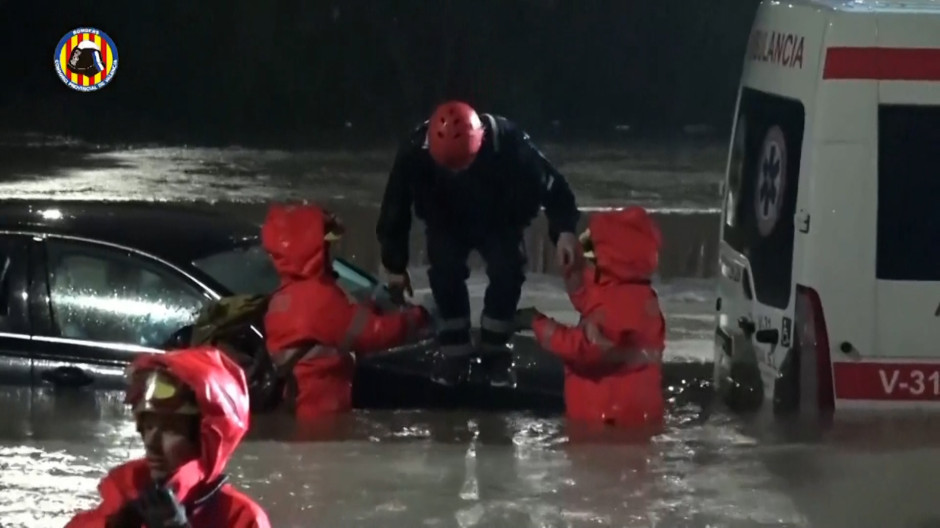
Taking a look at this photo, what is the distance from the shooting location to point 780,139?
603 cm

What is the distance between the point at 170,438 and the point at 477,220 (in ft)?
13.2

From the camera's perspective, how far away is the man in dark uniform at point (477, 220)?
704cm

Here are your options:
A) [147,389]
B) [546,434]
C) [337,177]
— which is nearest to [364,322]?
[546,434]

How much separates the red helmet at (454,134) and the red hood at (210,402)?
344 centimetres

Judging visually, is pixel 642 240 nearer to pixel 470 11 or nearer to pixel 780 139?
pixel 780 139

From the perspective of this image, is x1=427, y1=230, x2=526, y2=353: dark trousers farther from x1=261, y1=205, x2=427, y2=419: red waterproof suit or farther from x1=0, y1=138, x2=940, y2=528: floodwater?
x1=261, y1=205, x2=427, y2=419: red waterproof suit

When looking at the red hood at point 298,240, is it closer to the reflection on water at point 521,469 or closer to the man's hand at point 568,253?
the reflection on water at point 521,469

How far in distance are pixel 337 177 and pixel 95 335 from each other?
1260 centimetres

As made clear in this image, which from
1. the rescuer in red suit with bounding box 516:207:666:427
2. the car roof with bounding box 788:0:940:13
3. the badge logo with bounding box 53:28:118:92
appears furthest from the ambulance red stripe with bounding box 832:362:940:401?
the badge logo with bounding box 53:28:118:92

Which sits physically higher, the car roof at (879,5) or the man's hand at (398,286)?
the car roof at (879,5)

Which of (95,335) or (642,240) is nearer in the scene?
(642,240)

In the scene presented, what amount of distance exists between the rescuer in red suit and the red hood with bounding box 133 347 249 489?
295cm

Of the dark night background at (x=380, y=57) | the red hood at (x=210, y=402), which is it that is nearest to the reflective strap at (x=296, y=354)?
the red hood at (x=210, y=402)

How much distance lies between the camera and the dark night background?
2866 cm
